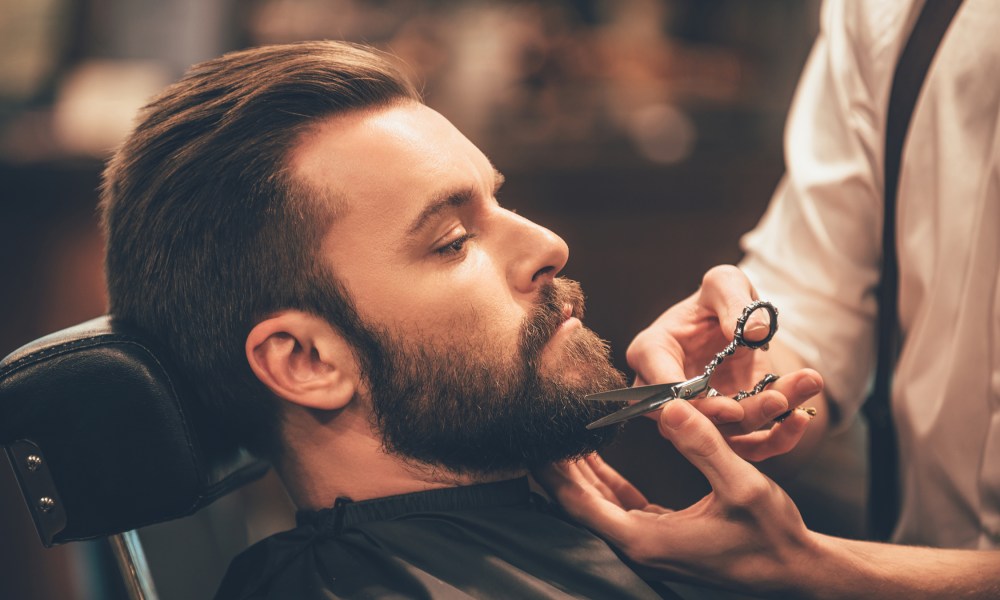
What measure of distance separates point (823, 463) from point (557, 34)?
2.71 m

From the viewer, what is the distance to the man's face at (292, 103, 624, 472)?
1.32m

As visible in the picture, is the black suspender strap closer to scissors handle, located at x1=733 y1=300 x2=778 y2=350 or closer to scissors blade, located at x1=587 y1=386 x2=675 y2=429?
scissors handle, located at x1=733 y1=300 x2=778 y2=350

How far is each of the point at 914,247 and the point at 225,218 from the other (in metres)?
1.08

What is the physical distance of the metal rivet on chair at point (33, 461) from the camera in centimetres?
124

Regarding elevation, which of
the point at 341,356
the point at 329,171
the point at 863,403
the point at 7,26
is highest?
the point at 7,26

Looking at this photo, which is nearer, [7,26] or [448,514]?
[448,514]

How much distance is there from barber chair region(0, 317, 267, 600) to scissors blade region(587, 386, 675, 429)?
1.84 feet

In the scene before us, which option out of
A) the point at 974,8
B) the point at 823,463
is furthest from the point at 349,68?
the point at 823,463

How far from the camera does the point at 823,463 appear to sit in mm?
1990

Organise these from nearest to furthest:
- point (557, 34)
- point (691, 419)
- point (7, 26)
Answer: point (691, 419), point (7, 26), point (557, 34)

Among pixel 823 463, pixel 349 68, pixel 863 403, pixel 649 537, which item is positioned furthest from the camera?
pixel 823 463

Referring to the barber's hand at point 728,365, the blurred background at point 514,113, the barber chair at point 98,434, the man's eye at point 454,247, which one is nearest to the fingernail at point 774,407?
the barber's hand at point 728,365

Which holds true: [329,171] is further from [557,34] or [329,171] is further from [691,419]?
[557,34]

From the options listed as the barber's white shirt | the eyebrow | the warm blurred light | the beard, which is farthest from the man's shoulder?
the warm blurred light
